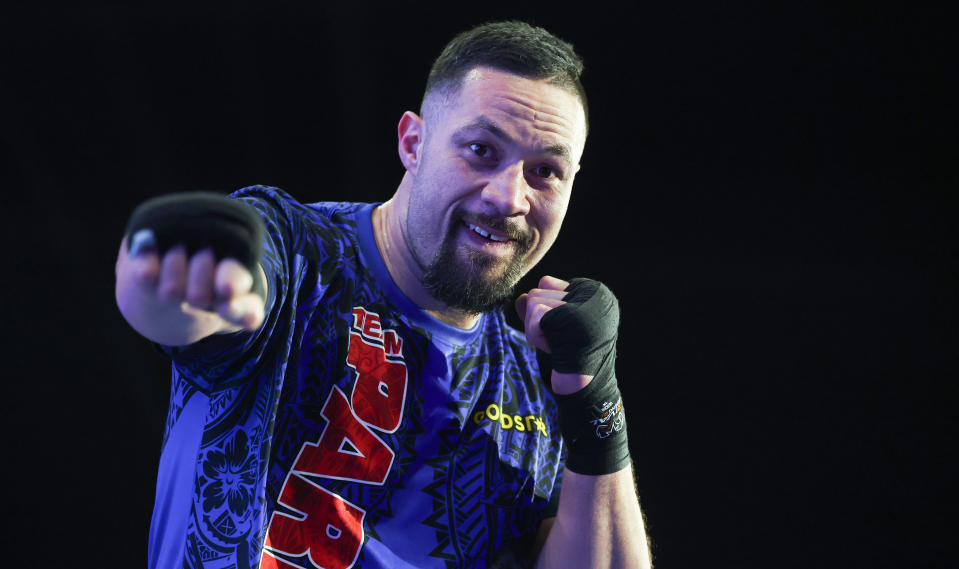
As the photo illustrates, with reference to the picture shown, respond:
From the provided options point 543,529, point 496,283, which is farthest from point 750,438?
point 496,283

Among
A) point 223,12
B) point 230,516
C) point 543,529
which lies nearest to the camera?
point 230,516

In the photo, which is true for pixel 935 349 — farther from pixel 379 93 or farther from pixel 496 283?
pixel 379 93

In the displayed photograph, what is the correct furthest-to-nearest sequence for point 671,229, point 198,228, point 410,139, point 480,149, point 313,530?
point 671,229
point 410,139
point 480,149
point 313,530
point 198,228

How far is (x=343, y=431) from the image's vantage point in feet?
3.38

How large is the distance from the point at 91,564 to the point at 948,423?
7.73 feet

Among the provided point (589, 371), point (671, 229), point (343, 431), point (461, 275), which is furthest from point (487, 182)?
point (671, 229)

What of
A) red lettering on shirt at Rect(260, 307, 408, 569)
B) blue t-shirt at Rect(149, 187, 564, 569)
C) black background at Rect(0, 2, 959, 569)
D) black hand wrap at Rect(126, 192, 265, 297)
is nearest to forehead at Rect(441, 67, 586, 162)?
blue t-shirt at Rect(149, 187, 564, 569)

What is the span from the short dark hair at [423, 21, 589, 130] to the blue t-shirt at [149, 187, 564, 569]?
273 mm

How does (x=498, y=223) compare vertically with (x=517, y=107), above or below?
below

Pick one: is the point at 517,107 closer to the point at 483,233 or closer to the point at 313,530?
the point at 483,233

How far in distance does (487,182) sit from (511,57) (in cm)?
22

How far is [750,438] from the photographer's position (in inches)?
81.0

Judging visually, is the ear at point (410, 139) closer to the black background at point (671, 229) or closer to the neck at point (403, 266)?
the neck at point (403, 266)

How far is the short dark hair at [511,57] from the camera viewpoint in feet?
3.79
